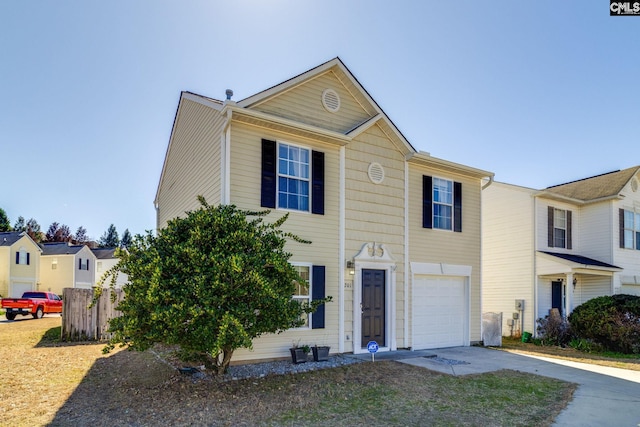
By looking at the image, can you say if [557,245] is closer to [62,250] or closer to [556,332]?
[556,332]

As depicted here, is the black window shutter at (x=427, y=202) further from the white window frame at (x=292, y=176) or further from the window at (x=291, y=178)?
the white window frame at (x=292, y=176)

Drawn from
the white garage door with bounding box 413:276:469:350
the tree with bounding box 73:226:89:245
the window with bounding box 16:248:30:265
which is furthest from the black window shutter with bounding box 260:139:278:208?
the tree with bounding box 73:226:89:245

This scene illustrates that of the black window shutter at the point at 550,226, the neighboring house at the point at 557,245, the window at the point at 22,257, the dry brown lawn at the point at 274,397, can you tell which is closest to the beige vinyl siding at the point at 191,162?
the dry brown lawn at the point at 274,397

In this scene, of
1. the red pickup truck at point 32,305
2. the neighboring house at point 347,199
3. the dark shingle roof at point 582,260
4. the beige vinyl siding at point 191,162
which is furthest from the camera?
the red pickup truck at point 32,305

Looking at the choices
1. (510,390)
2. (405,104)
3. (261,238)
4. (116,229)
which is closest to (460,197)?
(405,104)

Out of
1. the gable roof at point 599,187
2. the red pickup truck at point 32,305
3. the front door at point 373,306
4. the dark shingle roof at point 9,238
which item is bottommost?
the red pickup truck at point 32,305

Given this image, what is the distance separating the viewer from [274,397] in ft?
22.6

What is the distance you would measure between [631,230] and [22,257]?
134 feet

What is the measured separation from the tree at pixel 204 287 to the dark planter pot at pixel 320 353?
225 centimetres

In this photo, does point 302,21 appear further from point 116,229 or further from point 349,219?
point 116,229

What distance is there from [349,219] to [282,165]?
2.16 metres

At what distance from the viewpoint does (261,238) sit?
25.3ft

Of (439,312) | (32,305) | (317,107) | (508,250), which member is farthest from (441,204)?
(32,305)

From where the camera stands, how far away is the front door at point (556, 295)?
57.0 ft
